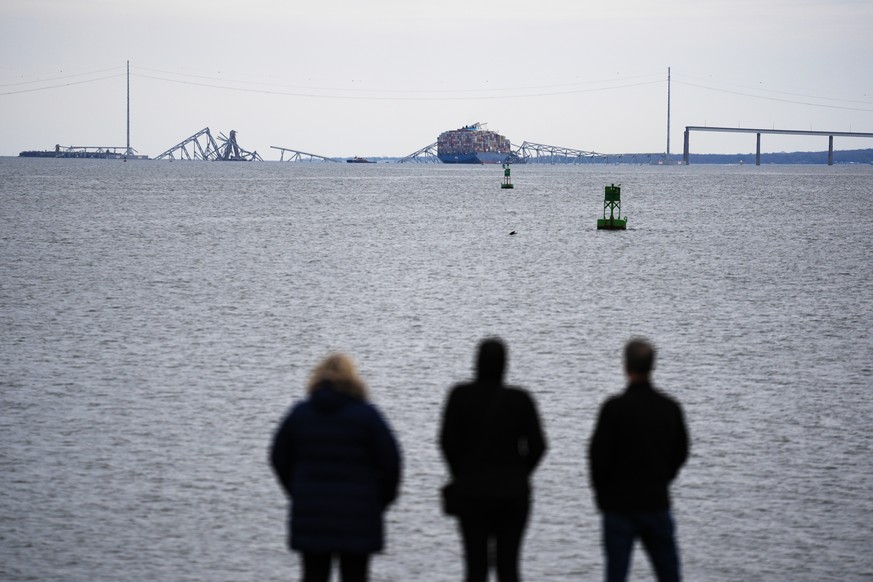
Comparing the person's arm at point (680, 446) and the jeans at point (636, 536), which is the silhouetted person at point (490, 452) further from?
the person's arm at point (680, 446)

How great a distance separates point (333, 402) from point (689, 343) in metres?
24.3

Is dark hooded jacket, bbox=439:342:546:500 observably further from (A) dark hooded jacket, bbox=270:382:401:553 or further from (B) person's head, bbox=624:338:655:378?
(B) person's head, bbox=624:338:655:378

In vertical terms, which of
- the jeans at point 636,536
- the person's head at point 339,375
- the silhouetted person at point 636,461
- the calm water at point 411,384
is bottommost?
the calm water at point 411,384

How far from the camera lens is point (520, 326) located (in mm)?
34594

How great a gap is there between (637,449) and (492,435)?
111 cm

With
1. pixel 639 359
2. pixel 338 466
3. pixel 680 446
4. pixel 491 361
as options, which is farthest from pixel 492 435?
pixel 680 446

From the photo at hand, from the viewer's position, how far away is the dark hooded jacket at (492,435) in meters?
8.27

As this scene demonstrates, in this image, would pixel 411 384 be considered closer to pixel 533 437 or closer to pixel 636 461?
pixel 636 461

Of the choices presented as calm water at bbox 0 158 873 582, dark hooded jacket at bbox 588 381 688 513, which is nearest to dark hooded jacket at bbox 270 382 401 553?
dark hooded jacket at bbox 588 381 688 513

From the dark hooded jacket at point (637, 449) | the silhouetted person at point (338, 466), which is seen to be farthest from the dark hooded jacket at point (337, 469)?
the dark hooded jacket at point (637, 449)

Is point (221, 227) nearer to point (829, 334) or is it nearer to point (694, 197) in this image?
point (829, 334)

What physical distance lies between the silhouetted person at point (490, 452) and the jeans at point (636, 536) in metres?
0.90

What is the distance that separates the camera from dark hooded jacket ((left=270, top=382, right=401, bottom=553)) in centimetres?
791

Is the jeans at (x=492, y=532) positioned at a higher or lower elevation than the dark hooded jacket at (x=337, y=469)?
lower
